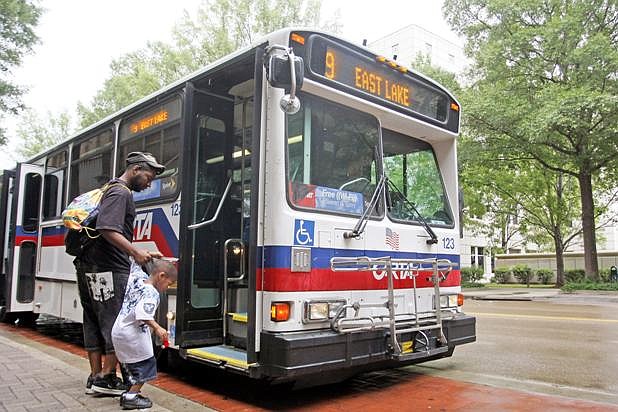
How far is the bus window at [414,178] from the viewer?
5.79 metres

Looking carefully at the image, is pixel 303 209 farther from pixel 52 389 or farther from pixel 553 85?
pixel 553 85

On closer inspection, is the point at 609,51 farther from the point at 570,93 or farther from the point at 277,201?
the point at 277,201

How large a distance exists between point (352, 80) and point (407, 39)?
149ft

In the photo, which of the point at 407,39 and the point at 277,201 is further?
the point at 407,39

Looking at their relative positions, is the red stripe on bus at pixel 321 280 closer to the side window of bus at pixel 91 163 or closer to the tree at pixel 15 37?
the side window of bus at pixel 91 163

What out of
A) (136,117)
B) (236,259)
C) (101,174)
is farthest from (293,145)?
(101,174)

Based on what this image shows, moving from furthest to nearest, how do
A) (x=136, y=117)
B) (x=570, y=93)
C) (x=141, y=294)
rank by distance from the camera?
(x=570, y=93) → (x=136, y=117) → (x=141, y=294)

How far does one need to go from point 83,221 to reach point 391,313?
2873mm

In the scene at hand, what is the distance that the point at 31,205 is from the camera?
9602mm

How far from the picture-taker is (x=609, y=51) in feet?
63.0

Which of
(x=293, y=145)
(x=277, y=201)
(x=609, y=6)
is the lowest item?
(x=277, y=201)

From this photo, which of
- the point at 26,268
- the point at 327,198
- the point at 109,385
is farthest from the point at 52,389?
the point at 26,268

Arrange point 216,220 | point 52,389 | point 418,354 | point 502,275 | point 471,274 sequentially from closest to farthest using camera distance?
1. point 52,389
2. point 418,354
3. point 216,220
4. point 471,274
5. point 502,275

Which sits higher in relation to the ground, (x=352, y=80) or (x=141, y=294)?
(x=352, y=80)
